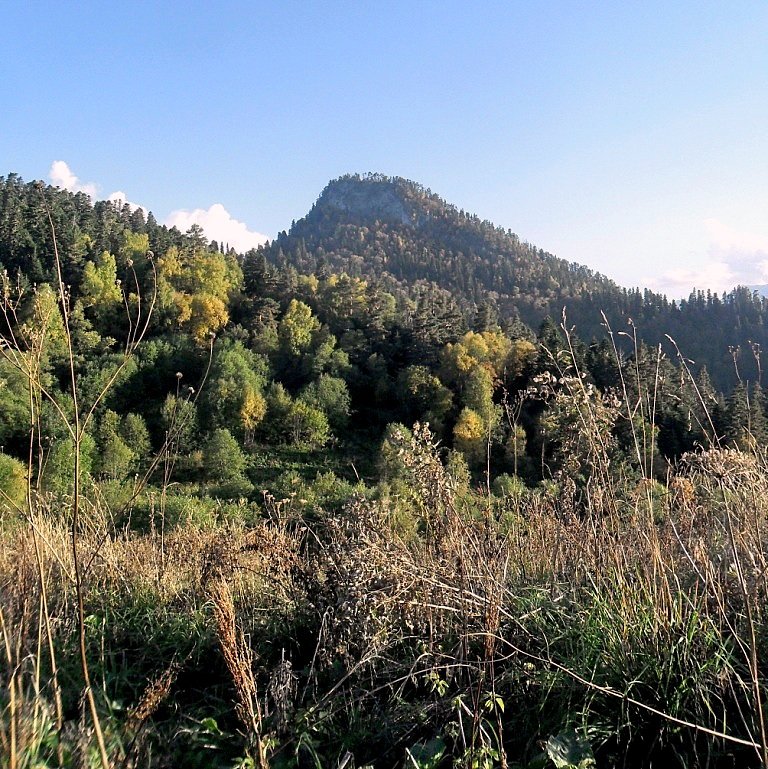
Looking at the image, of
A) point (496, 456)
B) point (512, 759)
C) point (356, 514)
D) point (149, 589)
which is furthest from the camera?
point (496, 456)

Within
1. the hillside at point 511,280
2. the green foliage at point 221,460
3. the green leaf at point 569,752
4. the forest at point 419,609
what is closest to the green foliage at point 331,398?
the green foliage at point 221,460

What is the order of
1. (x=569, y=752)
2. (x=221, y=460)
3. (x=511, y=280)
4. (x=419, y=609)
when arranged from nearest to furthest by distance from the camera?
(x=569, y=752)
(x=419, y=609)
(x=221, y=460)
(x=511, y=280)

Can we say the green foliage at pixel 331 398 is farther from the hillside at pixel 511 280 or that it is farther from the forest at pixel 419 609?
the forest at pixel 419 609

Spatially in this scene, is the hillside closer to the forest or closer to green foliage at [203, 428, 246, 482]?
green foliage at [203, 428, 246, 482]

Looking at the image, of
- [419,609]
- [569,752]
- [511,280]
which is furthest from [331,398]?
[511,280]

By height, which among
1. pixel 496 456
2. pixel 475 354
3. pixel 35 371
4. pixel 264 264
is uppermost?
pixel 264 264

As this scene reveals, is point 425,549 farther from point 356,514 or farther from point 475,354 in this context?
point 475,354

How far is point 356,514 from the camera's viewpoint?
2.59 metres

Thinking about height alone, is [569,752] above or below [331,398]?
below

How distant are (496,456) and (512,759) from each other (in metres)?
37.8

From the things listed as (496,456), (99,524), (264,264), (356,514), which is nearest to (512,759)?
(356,514)

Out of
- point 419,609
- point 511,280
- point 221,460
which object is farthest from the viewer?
point 511,280

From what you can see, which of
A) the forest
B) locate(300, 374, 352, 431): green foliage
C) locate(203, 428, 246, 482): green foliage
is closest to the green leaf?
the forest

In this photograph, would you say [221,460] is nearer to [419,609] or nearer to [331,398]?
[331,398]
